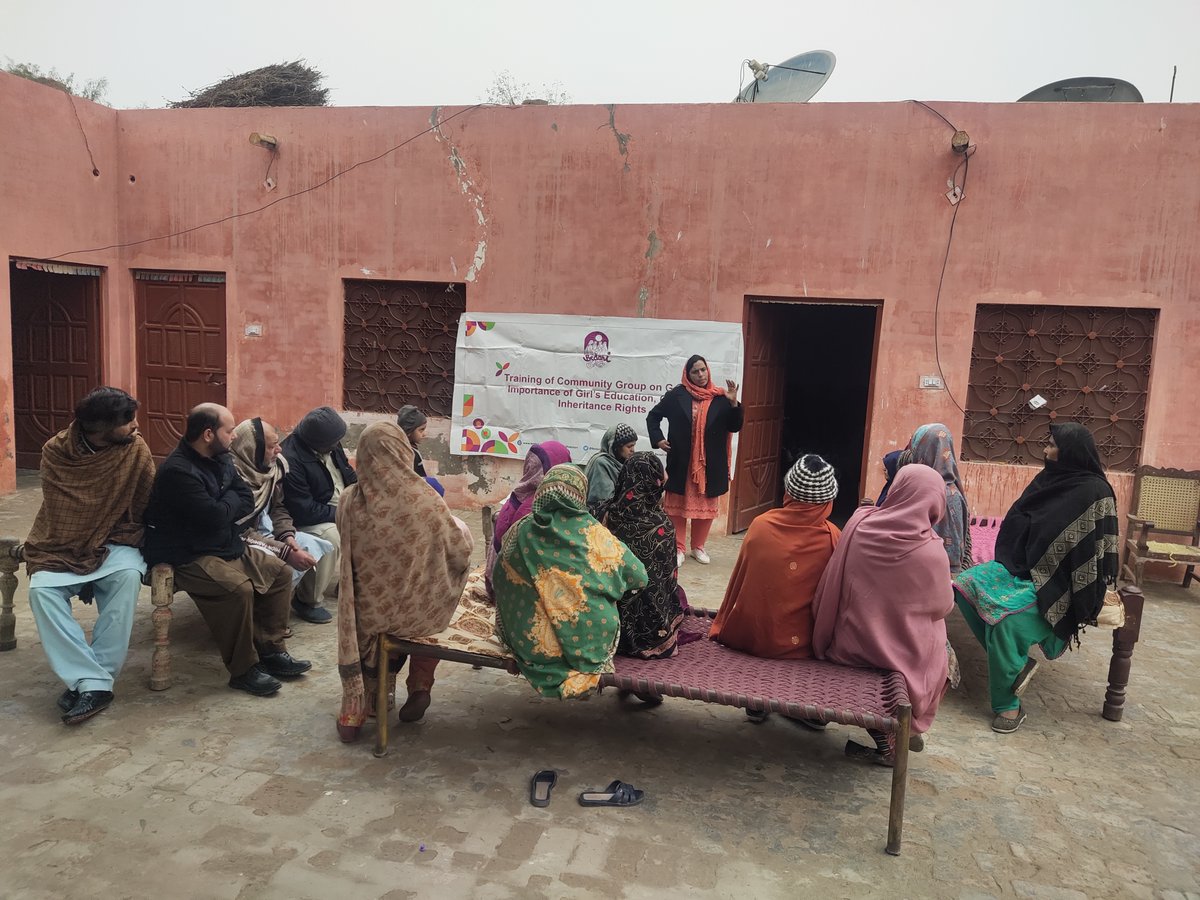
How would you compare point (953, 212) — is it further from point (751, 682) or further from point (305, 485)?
point (305, 485)

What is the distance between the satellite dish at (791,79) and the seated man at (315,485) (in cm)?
489

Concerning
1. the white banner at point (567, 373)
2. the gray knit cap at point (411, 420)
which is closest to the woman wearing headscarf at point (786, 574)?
the gray knit cap at point (411, 420)

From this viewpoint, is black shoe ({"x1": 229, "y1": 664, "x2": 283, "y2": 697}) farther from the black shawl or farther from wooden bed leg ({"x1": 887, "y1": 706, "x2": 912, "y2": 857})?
the black shawl

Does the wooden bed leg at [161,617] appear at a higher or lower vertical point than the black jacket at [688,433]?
lower

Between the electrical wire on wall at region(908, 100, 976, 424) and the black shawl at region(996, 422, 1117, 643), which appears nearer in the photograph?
the black shawl at region(996, 422, 1117, 643)

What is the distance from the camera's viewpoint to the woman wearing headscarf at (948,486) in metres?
4.51

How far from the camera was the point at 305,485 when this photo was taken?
15.4 ft

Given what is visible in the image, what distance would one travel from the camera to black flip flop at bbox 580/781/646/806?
288cm

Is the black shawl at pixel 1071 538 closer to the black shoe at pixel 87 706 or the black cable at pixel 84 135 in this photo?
the black shoe at pixel 87 706

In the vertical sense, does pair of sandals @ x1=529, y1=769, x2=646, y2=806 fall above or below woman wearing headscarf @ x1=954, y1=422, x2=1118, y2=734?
below

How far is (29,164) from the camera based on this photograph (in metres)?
7.29

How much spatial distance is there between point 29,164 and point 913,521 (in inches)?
313

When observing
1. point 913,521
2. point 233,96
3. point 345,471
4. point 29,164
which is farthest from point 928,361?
point 233,96

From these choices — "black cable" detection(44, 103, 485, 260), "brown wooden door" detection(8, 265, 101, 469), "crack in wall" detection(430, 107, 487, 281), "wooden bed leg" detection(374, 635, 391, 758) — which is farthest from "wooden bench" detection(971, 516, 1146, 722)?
"brown wooden door" detection(8, 265, 101, 469)
